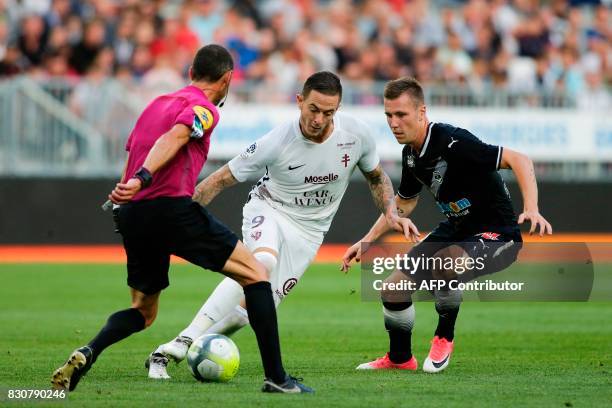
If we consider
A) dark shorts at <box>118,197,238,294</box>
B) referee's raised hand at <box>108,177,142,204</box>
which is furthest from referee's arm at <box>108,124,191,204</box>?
dark shorts at <box>118,197,238,294</box>

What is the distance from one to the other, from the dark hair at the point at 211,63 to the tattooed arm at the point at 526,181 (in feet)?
7.31

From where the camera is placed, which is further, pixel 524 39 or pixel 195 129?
pixel 524 39

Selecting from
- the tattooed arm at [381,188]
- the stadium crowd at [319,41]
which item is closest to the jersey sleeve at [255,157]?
the tattooed arm at [381,188]

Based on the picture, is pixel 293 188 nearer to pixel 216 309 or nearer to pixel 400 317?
pixel 216 309

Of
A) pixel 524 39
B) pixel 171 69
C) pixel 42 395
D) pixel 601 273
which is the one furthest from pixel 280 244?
pixel 524 39

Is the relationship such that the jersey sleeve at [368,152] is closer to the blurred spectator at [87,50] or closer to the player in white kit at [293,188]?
the player in white kit at [293,188]

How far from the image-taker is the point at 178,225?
722 centimetres

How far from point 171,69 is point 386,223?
38.7ft

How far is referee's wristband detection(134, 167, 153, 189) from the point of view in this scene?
274 inches

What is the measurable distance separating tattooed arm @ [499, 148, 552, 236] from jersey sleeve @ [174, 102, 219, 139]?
7.06 feet

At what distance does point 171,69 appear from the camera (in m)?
20.1

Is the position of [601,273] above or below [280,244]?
below

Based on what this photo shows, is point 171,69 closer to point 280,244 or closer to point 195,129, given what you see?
point 280,244

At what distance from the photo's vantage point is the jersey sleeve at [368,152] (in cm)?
890
